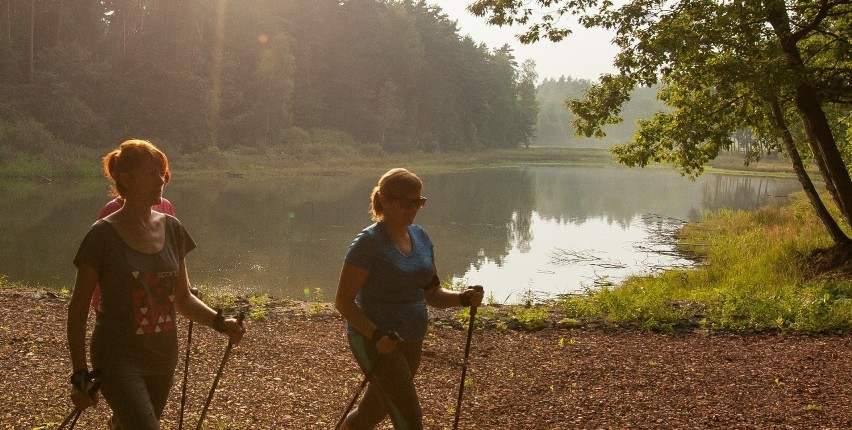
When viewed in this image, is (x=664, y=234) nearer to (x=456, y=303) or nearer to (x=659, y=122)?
(x=659, y=122)

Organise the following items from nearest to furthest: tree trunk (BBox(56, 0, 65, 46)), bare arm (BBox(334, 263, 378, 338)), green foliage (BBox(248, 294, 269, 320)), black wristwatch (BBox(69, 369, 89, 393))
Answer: black wristwatch (BBox(69, 369, 89, 393)) → bare arm (BBox(334, 263, 378, 338)) → green foliage (BBox(248, 294, 269, 320)) → tree trunk (BBox(56, 0, 65, 46))

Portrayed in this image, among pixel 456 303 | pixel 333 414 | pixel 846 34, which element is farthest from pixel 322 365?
pixel 846 34

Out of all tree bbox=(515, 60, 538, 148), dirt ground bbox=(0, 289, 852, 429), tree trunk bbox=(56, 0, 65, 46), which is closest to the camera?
dirt ground bbox=(0, 289, 852, 429)

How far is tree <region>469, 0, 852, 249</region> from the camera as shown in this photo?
400 inches

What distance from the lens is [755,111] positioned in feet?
40.5

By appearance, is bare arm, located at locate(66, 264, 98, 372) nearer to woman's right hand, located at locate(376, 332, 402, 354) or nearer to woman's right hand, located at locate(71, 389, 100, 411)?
woman's right hand, located at locate(71, 389, 100, 411)

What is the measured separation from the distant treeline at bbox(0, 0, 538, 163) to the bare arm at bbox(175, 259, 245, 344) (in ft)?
119

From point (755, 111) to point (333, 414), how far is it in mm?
9307

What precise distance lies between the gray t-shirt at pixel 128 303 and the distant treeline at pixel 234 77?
36.5 metres

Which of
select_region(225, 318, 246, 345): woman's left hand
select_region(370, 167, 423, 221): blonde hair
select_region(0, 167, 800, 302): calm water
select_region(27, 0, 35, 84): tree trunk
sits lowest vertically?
select_region(0, 167, 800, 302): calm water

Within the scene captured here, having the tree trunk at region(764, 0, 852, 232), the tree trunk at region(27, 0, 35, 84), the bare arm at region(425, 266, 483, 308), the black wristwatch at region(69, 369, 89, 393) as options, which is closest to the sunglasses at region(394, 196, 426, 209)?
the bare arm at region(425, 266, 483, 308)

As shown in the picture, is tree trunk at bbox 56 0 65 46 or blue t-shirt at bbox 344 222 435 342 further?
tree trunk at bbox 56 0 65 46

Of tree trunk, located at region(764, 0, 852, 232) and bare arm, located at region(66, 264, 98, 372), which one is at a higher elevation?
tree trunk, located at region(764, 0, 852, 232)

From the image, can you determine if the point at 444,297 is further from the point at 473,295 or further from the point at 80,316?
the point at 80,316
